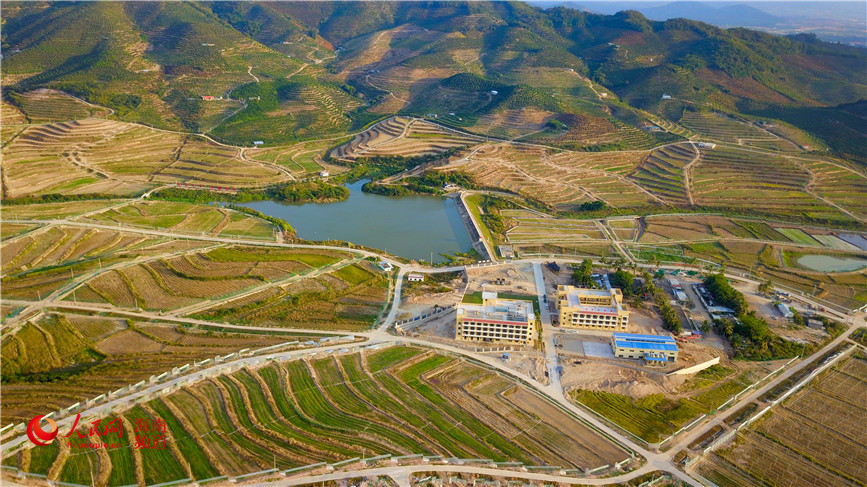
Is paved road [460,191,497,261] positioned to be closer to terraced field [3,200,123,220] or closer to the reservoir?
the reservoir

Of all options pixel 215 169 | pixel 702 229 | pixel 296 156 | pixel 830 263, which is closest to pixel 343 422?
pixel 702 229

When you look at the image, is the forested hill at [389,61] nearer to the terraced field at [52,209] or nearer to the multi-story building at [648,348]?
the terraced field at [52,209]

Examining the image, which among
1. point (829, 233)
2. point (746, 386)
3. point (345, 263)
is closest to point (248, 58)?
point (345, 263)

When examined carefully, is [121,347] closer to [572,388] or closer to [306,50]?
[572,388]

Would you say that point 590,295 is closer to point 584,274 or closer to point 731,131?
point 584,274

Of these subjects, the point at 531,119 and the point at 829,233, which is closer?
the point at 829,233

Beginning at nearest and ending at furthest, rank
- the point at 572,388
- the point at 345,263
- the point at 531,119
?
1. the point at 572,388
2. the point at 345,263
3. the point at 531,119
